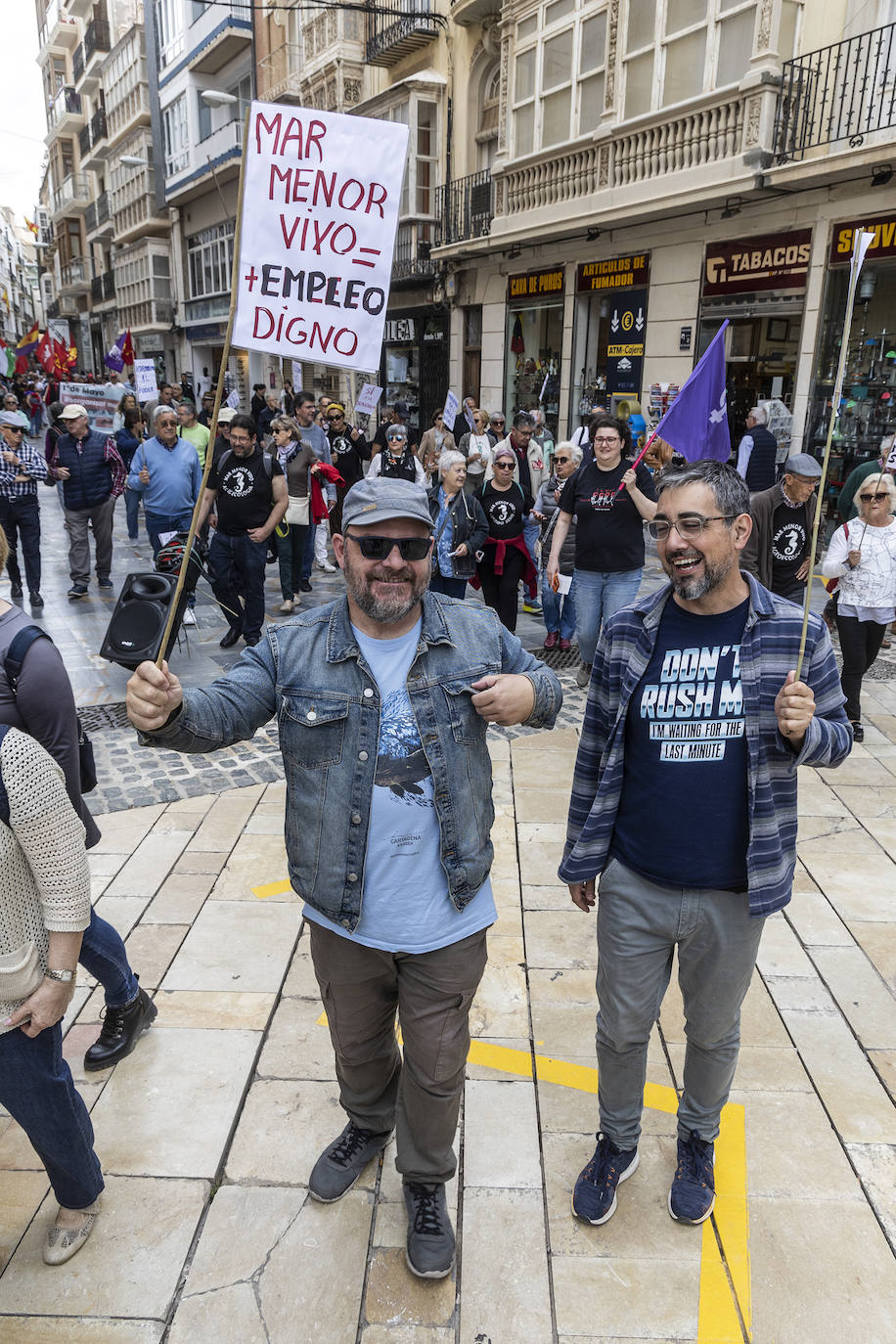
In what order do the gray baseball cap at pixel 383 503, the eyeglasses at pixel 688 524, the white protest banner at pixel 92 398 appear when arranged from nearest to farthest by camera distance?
the gray baseball cap at pixel 383 503
the eyeglasses at pixel 688 524
the white protest banner at pixel 92 398

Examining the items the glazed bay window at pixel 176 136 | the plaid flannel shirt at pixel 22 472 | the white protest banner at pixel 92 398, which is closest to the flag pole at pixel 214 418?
the plaid flannel shirt at pixel 22 472

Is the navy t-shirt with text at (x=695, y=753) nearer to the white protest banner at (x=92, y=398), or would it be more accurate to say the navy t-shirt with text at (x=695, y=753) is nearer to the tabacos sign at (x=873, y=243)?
the tabacos sign at (x=873, y=243)

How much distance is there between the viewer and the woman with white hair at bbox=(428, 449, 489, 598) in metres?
7.16

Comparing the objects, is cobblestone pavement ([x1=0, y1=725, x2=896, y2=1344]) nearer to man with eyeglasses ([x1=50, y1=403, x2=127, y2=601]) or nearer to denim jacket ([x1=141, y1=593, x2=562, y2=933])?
denim jacket ([x1=141, y1=593, x2=562, y2=933])

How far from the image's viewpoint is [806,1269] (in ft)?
8.41

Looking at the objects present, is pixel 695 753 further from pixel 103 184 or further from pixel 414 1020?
pixel 103 184

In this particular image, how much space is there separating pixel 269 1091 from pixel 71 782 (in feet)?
4.20

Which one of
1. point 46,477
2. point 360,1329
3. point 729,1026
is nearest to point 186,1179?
point 360,1329

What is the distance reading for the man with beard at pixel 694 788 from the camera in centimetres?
243

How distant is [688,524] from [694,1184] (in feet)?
6.38

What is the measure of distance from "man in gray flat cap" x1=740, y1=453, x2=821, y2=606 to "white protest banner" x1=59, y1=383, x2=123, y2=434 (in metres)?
9.94

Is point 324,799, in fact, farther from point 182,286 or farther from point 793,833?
point 182,286

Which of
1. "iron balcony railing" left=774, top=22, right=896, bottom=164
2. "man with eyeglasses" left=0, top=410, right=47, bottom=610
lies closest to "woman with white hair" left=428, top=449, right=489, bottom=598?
"man with eyeglasses" left=0, top=410, right=47, bottom=610

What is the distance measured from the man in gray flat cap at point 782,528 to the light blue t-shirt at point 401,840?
170 inches
